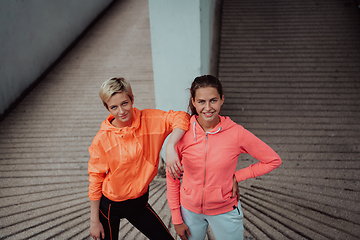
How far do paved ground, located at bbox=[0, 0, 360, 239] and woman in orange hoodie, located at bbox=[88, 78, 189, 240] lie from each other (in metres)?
0.77

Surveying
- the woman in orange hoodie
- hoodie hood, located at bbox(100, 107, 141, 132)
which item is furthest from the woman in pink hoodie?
hoodie hood, located at bbox(100, 107, 141, 132)

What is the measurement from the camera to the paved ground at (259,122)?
7.17 feet

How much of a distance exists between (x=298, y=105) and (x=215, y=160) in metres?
2.64

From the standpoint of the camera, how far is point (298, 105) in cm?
331

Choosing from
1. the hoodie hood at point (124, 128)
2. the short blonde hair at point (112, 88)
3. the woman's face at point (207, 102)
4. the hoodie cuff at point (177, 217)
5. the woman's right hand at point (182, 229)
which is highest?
the short blonde hair at point (112, 88)

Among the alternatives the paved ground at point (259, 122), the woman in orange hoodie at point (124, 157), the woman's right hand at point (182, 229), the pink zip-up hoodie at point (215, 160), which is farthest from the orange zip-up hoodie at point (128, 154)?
the paved ground at point (259, 122)

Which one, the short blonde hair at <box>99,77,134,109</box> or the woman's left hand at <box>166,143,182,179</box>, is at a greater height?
the short blonde hair at <box>99,77,134,109</box>

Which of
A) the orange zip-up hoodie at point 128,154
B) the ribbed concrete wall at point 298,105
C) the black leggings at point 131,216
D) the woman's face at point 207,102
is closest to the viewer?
the woman's face at point 207,102

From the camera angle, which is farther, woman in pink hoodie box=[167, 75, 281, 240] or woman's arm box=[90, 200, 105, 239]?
woman's arm box=[90, 200, 105, 239]

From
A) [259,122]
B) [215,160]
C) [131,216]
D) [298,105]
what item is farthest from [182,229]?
[298,105]

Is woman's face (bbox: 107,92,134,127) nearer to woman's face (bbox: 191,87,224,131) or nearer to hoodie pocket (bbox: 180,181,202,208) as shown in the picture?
woman's face (bbox: 191,87,224,131)

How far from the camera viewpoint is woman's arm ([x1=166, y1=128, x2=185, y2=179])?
1.13 metres

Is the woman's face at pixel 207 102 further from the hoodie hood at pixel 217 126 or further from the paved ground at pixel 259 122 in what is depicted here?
the paved ground at pixel 259 122

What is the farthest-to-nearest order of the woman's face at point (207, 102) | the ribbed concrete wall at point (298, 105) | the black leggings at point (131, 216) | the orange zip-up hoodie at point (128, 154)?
1. the ribbed concrete wall at point (298, 105)
2. the black leggings at point (131, 216)
3. the orange zip-up hoodie at point (128, 154)
4. the woman's face at point (207, 102)
